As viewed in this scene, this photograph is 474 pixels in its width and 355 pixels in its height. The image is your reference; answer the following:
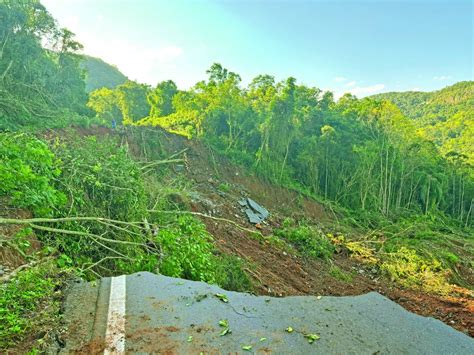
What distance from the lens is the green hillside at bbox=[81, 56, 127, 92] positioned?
58219 mm

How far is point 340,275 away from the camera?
26.5 feet

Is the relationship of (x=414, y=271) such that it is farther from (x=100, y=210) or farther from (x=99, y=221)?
(x=99, y=221)

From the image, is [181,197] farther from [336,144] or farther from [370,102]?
[370,102]

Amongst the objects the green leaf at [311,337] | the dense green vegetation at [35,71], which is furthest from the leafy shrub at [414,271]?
the dense green vegetation at [35,71]

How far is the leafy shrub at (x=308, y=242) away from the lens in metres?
9.24

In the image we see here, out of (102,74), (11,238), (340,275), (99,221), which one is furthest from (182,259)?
(102,74)

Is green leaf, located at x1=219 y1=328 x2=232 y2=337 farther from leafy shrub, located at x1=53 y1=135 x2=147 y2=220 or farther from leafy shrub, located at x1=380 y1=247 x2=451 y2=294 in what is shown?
leafy shrub, located at x1=380 y1=247 x2=451 y2=294

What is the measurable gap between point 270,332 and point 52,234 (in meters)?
2.58

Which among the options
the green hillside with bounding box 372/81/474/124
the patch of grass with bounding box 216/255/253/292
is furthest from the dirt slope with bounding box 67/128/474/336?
the green hillside with bounding box 372/81/474/124

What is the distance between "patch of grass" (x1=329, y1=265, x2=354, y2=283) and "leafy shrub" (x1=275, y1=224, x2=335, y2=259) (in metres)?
0.79

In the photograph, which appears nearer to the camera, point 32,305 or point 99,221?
point 32,305

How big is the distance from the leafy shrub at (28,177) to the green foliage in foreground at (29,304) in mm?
927

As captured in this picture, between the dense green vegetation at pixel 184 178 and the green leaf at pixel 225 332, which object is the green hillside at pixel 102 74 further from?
the green leaf at pixel 225 332

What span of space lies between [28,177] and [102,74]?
64986 millimetres
